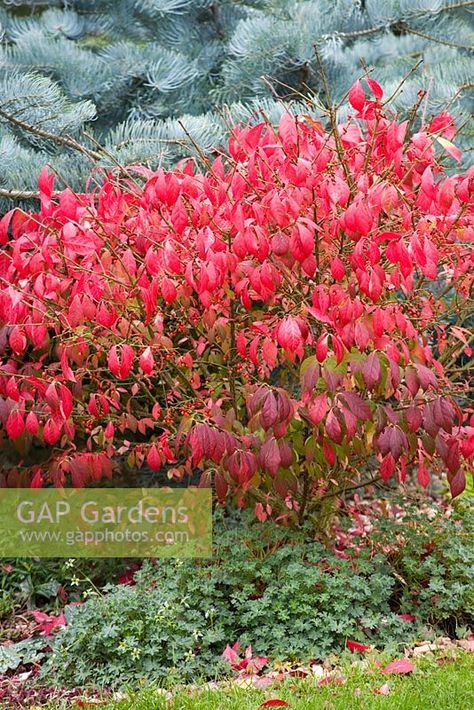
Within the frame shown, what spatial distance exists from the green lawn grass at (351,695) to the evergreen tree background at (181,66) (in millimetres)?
2032

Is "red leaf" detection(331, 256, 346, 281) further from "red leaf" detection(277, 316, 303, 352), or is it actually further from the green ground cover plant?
the green ground cover plant

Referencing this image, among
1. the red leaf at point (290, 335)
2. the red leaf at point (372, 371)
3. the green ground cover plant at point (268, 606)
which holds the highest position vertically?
the red leaf at point (290, 335)

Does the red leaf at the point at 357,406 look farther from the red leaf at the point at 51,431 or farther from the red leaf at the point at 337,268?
the red leaf at the point at 51,431

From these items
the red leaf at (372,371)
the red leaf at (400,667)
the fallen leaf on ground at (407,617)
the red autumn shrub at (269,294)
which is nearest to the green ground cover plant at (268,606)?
the fallen leaf on ground at (407,617)

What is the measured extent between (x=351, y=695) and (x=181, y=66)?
10.2ft

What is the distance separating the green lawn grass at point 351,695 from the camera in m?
2.22

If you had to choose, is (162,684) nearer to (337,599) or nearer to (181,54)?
(337,599)

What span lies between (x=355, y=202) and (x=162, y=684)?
61.4 inches

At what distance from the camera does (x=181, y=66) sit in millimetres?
4125

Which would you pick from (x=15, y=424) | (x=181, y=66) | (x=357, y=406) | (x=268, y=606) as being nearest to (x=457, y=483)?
(x=357, y=406)

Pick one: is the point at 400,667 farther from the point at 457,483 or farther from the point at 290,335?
the point at 290,335

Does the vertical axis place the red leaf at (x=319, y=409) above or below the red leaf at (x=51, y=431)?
above

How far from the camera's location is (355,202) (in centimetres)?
224

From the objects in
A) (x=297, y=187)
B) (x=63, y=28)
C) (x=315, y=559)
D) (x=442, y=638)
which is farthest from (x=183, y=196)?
(x=63, y=28)
